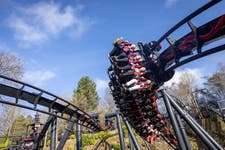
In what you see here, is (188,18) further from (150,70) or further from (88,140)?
(88,140)

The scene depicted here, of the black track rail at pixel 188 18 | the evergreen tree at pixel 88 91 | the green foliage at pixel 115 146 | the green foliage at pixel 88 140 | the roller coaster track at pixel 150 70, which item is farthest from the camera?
the evergreen tree at pixel 88 91

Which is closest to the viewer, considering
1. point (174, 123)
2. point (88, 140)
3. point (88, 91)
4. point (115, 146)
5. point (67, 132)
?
point (174, 123)

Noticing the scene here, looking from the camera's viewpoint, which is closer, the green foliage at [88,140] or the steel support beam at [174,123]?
the steel support beam at [174,123]

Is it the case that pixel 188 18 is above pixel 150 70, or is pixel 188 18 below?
above

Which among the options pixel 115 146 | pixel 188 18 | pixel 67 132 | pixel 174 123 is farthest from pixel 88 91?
pixel 188 18

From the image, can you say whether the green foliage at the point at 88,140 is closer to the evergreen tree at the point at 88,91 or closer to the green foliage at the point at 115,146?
the green foliage at the point at 115,146

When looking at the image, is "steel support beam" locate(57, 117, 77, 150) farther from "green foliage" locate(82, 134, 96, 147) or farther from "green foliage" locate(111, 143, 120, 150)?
"green foliage" locate(82, 134, 96, 147)

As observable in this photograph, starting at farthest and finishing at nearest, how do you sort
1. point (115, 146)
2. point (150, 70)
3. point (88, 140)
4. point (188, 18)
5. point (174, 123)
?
point (88, 140) → point (115, 146) → point (150, 70) → point (174, 123) → point (188, 18)

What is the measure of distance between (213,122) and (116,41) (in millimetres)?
11245

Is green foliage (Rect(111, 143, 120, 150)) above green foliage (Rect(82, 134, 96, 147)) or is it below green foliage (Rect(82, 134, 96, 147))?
below

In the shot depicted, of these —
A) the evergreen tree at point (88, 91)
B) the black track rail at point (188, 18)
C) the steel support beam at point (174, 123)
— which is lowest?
the steel support beam at point (174, 123)

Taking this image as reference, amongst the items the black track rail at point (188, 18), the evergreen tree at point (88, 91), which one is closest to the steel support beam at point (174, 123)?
the black track rail at point (188, 18)

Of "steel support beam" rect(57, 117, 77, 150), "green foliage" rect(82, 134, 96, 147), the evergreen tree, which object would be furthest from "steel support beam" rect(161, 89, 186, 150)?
the evergreen tree

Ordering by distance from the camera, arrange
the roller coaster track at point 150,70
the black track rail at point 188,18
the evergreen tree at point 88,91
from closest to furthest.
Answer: the black track rail at point 188,18 < the roller coaster track at point 150,70 < the evergreen tree at point 88,91
